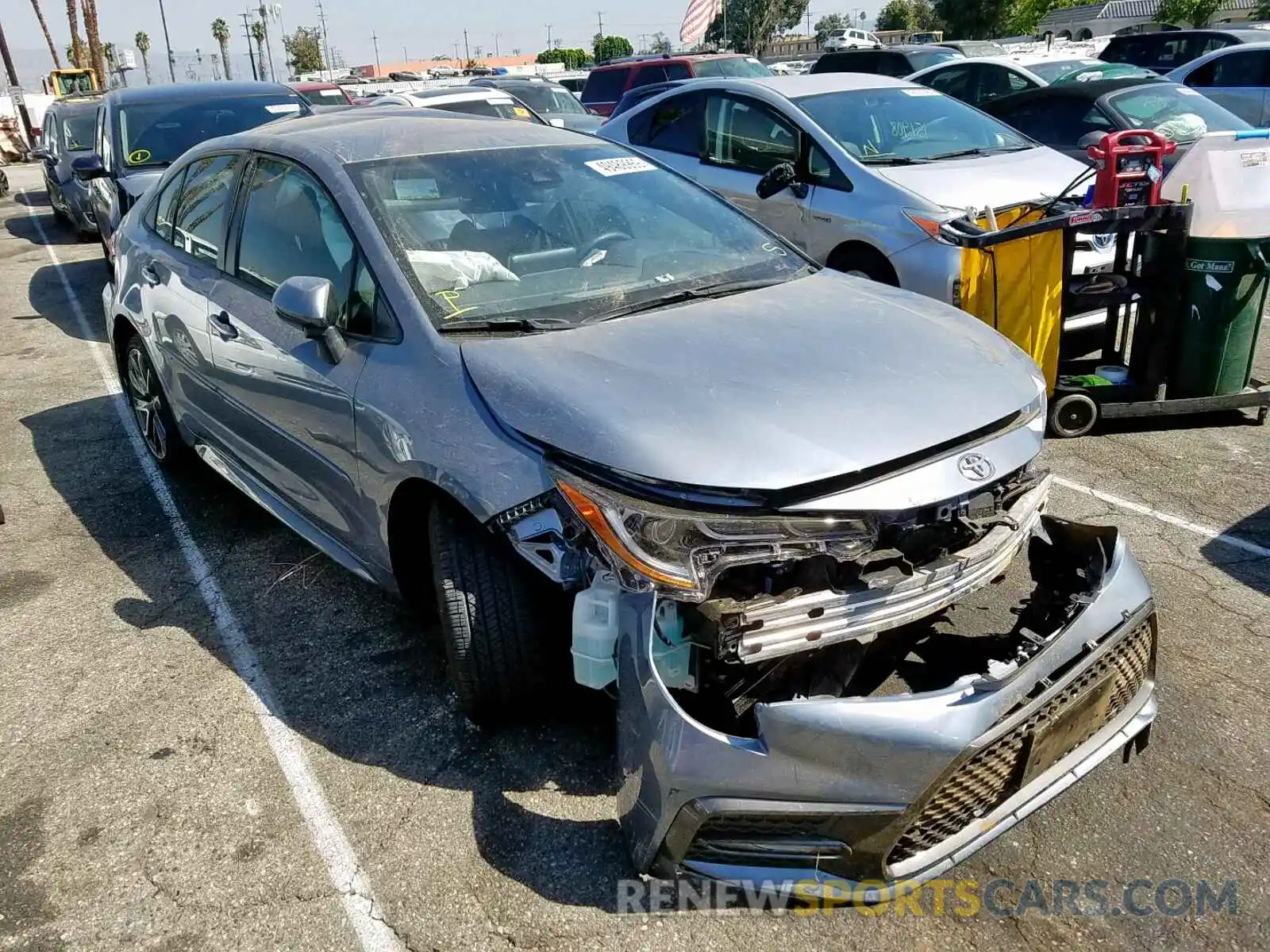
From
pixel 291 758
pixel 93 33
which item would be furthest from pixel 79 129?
pixel 93 33

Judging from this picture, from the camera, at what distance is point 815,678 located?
258cm

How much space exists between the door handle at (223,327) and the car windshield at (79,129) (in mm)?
12462

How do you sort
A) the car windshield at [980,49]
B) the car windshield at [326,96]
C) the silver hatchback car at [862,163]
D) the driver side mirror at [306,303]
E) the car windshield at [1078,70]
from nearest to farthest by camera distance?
the driver side mirror at [306,303] → the silver hatchback car at [862,163] → the car windshield at [1078,70] → the car windshield at [326,96] → the car windshield at [980,49]

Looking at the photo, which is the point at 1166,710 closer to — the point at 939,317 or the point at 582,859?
the point at 939,317

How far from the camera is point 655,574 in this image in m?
2.34

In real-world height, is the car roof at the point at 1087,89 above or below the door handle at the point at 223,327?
above

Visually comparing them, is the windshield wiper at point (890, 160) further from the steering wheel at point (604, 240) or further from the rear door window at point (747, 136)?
the steering wheel at point (604, 240)

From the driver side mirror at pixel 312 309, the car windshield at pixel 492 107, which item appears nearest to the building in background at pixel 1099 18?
the car windshield at pixel 492 107

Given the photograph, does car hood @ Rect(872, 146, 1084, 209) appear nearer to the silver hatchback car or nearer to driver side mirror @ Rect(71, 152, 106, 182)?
the silver hatchback car

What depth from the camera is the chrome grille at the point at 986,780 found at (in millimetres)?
2230

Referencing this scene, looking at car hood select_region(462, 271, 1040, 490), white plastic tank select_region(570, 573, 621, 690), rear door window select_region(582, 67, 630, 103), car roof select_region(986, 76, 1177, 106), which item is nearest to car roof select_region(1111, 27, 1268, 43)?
car roof select_region(986, 76, 1177, 106)

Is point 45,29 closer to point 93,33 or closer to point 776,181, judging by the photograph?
point 93,33

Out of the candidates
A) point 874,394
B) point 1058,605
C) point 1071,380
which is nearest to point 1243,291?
point 1071,380

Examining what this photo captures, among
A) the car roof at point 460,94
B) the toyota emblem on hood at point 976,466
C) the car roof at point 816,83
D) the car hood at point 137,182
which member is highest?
the car roof at point 816,83
